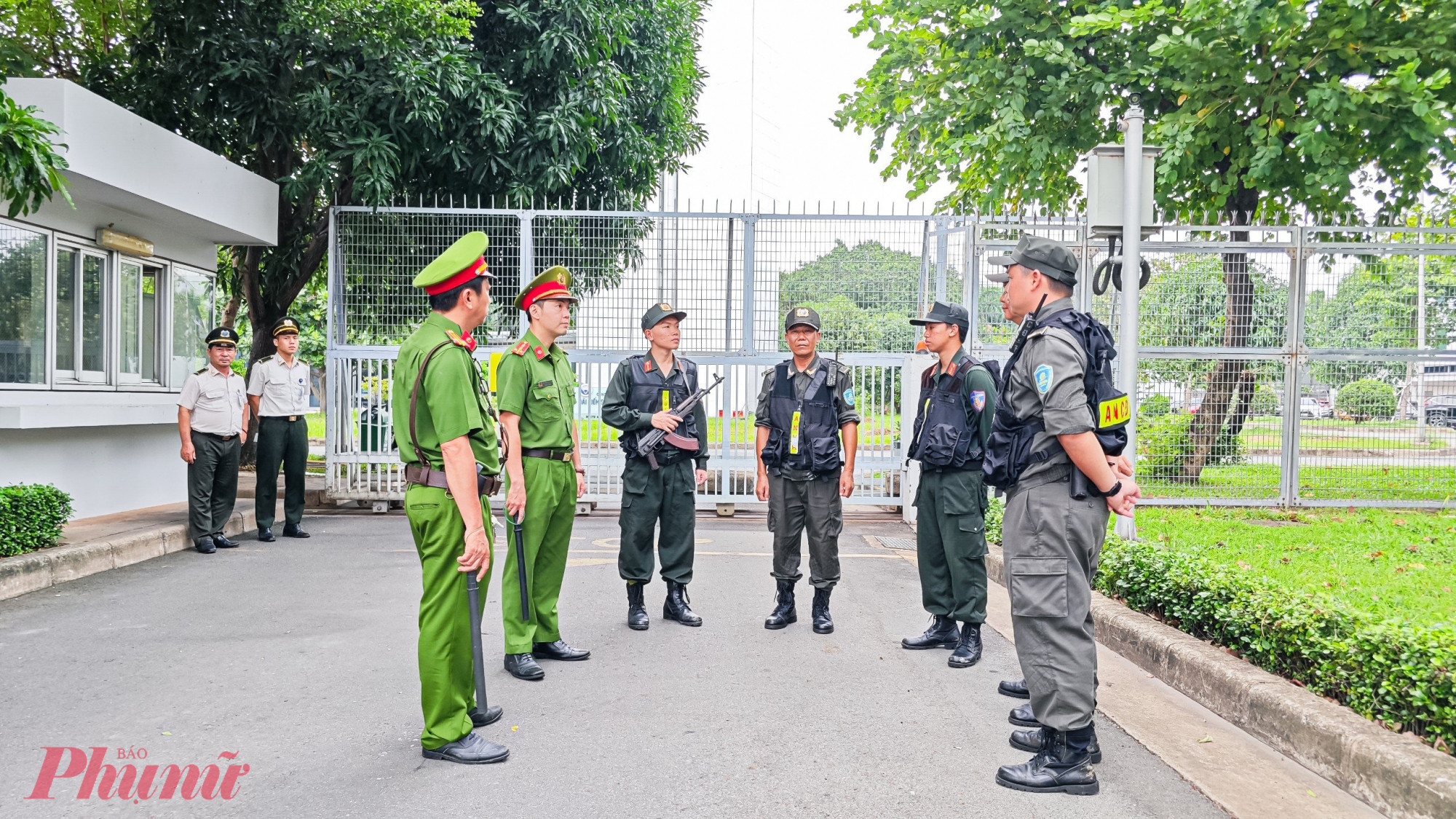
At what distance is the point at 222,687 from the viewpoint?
454cm

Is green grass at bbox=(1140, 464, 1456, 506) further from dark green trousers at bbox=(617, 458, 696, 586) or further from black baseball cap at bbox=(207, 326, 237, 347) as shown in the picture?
black baseball cap at bbox=(207, 326, 237, 347)

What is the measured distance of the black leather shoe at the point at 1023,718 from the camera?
13.7 ft

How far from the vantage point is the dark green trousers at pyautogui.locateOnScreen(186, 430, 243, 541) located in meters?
8.38

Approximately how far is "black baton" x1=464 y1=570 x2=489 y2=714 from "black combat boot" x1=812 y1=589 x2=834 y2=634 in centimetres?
238

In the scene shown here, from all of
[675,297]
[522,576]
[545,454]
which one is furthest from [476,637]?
[675,297]

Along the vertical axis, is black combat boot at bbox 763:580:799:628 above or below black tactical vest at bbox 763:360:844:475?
below

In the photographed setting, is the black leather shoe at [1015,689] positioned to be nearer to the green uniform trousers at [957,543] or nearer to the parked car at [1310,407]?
the green uniform trousers at [957,543]

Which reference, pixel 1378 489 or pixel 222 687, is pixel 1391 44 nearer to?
pixel 1378 489

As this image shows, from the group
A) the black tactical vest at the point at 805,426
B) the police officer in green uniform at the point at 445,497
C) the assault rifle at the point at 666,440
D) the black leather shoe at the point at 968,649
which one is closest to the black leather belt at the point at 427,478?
the police officer in green uniform at the point at 445,497

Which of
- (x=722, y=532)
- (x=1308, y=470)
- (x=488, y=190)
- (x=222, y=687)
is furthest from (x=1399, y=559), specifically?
(x=488, y=190)

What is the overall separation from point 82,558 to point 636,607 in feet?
14.5

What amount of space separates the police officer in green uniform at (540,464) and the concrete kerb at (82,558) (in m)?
3.96

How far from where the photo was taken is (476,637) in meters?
3.80

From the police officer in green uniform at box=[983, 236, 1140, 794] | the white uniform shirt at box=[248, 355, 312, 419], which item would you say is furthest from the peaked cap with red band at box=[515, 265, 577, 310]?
the white uniform shirt at box=[248, 355, 312, 419]
